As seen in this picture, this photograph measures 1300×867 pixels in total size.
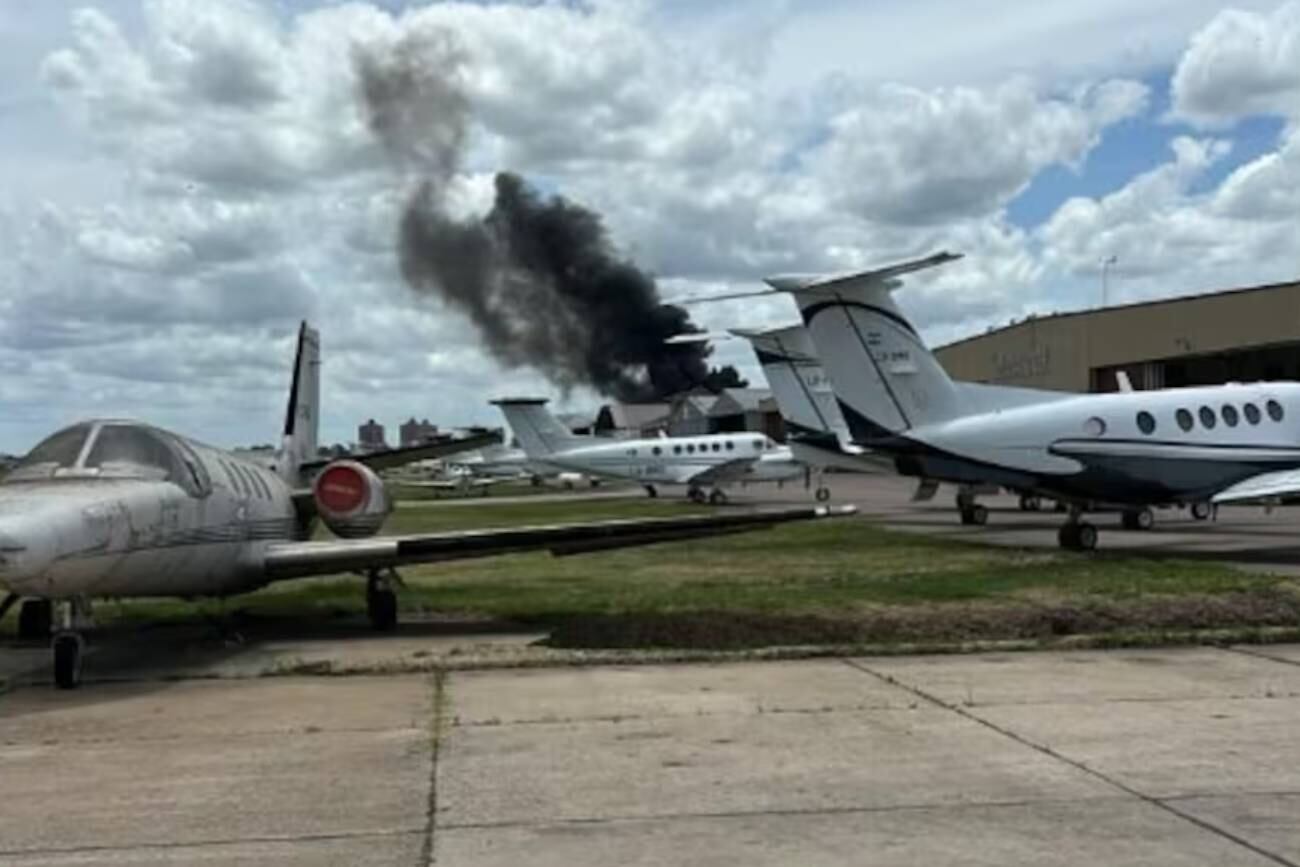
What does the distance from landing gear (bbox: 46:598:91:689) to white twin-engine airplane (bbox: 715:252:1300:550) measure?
14.7 m

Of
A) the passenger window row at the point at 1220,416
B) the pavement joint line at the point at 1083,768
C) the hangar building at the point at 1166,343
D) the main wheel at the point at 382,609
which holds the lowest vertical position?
the pavement joint line at the point at 1083,768

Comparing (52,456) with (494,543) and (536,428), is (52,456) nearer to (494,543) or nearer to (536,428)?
(494,543)

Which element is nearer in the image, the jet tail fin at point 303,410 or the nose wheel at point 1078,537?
the jet tail fin at point 303,410

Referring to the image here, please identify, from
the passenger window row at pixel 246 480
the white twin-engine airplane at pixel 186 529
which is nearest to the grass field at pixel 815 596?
the white twin-engine airplane at pixel 186 529

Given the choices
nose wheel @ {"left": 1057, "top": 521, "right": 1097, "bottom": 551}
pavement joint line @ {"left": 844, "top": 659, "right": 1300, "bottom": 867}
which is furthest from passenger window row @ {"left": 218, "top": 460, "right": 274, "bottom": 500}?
nose wheel @ {"left": 1057, "top": 521, "right": 1097, "bottom": 551}

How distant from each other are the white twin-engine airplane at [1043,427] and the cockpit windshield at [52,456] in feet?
45.7

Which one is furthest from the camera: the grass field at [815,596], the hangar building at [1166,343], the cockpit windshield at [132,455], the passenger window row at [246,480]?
the hangar building at [1166,343]

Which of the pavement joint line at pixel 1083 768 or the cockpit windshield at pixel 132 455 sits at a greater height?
the cockpit windshield at pixel 132 455

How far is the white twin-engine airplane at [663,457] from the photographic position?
177 ft

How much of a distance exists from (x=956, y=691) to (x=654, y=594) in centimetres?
741

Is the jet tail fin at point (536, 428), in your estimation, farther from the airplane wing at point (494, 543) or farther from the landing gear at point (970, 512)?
the airplane wing at point (494, 543)

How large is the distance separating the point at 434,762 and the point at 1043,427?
16.9 meters

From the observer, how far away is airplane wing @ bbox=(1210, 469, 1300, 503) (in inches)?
887

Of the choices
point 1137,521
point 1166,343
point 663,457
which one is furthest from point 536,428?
point 1137,521
